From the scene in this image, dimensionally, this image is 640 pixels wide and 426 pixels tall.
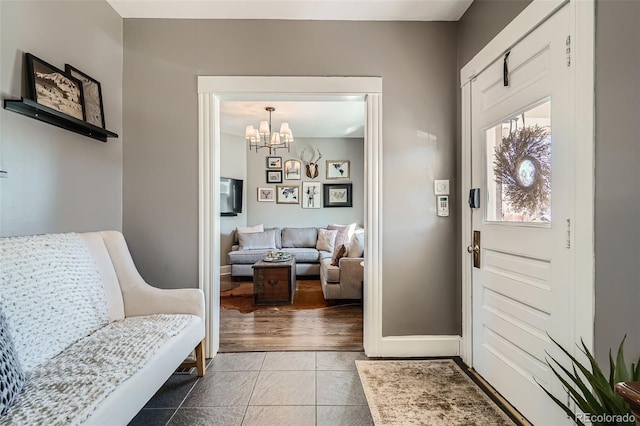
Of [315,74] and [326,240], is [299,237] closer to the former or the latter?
[326,240]

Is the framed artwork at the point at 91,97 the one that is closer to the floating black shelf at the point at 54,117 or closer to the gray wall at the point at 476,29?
the floating black shelf at the point at 54,117

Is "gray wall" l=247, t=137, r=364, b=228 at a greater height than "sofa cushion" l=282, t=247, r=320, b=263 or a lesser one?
greater

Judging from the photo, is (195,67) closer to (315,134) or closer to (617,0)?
(617,0)

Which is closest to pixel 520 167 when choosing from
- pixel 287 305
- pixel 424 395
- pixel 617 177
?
pixel 617 177

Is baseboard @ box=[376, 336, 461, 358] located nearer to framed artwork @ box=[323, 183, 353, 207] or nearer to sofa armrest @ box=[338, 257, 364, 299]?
sofa armrest @ box=[338, 257, 364, 299]

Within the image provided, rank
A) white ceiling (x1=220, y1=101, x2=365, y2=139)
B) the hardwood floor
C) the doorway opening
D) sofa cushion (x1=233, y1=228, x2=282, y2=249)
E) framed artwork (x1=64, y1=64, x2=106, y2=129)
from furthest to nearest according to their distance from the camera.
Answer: sofa cushion (x1=233, y1=228, x2=282, y2=249), white ceiling (x1=220, y1=101, x2=365, y2=139), the doorway opening, the hardwood floor, framed artwork (x1=64, y1=64, x2=106, y2=129)

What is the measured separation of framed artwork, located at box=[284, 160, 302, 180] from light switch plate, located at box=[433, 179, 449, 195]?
3.97 meters

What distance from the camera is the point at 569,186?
131cm

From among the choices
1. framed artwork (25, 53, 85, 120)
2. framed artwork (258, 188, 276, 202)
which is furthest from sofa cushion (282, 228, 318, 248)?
framed artwork (25, 53, 85, 120)

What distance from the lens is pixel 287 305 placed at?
365 cm

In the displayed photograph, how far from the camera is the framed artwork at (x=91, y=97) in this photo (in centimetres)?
187

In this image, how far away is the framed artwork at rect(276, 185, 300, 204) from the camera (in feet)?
19.7

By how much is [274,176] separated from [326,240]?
1.69 meters

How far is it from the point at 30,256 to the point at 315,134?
194 inches
